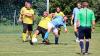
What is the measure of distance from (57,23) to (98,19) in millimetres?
37949

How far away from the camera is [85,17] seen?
61.6 ft

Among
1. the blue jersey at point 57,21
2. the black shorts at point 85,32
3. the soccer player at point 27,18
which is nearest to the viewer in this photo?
the black shorts at point 85,32

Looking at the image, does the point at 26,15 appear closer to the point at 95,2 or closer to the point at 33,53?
the point at 33,53

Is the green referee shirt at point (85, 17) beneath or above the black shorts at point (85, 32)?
above

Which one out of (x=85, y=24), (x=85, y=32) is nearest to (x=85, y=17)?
(x=85, y=24)

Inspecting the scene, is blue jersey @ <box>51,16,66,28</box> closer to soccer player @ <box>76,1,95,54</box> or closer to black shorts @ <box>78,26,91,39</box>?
soccer player @ <box>76,1,95,54</box>

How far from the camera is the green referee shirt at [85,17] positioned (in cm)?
1875

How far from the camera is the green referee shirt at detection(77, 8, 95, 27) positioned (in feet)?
61.5

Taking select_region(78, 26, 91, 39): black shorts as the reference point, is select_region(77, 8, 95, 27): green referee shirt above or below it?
above

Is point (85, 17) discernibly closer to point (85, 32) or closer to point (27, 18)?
point (85, 32)

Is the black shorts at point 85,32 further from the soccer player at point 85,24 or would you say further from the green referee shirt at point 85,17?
the green referee shirt at point 85,17

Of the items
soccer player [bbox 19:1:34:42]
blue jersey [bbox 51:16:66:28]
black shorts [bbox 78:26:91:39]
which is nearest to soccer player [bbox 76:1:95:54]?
black shorts [bbox 78:26:91:39]

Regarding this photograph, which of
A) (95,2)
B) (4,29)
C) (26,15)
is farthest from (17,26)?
(95,2)

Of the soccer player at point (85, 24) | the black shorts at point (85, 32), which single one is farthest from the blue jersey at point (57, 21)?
the black shorts at point (85, 32)
